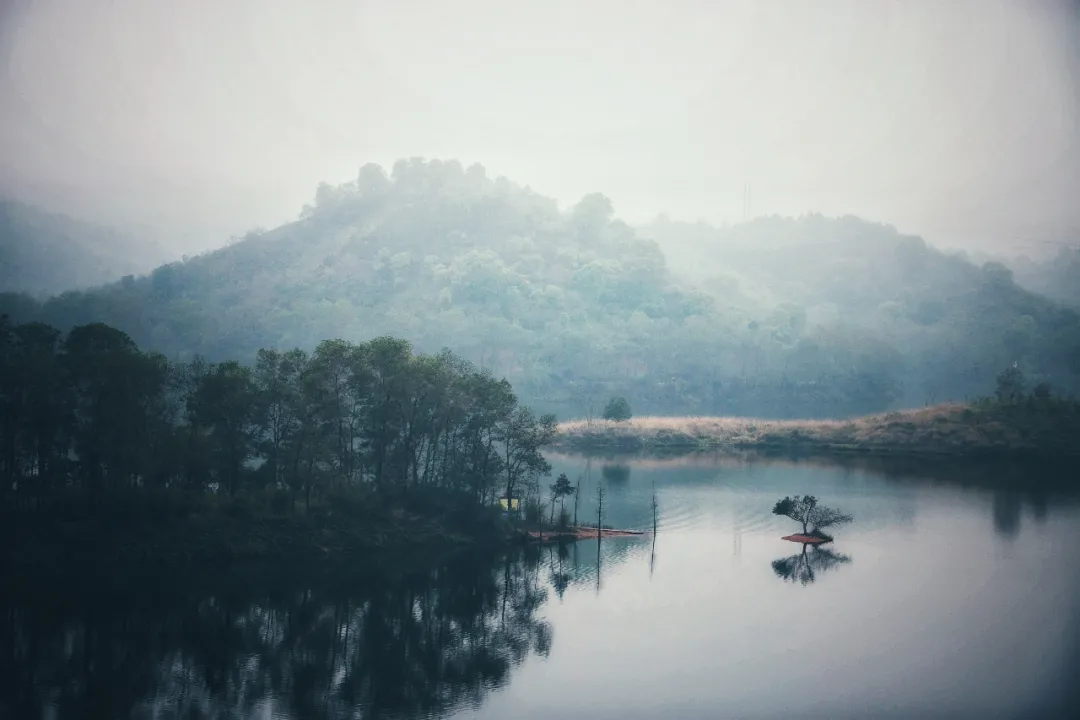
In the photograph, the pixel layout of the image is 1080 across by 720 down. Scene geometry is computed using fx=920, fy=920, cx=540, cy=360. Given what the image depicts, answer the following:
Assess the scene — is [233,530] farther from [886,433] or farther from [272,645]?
[886,433]

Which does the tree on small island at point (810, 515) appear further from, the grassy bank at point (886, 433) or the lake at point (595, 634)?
the grassy bank at point (886, 433)

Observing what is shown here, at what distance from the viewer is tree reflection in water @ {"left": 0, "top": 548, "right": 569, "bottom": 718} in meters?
30.5

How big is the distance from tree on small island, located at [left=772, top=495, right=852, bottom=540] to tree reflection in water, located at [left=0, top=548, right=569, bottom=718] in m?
19.2

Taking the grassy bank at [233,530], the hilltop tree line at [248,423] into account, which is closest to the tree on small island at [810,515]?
the hilltop tree line at [248,423]

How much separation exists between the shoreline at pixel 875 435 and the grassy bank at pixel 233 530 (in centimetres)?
4346

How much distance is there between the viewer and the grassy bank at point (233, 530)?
40.7m

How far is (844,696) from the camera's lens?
1331 inches

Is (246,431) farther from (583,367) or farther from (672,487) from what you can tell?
(583,367)

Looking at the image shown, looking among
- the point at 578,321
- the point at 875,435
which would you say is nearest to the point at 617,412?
the point at 875,435

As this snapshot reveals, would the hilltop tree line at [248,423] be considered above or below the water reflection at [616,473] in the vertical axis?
above

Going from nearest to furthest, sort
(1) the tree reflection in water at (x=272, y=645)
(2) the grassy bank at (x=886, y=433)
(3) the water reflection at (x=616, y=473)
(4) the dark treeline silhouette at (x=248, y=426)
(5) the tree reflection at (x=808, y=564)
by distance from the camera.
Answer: (1) the tree reflection in water at (x=272, y=645) < (4) the dark treeline silhouette at (x=248, y=426) < (5) the tree reflection at (x=808, y=564) < (3) the water reflection at (x=616, y=473) < (2) the grassy bank at (x=886, y=433)

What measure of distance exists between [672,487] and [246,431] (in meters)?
36.6

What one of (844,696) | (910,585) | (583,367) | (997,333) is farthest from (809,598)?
(997,333)

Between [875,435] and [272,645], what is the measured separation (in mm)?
74499
